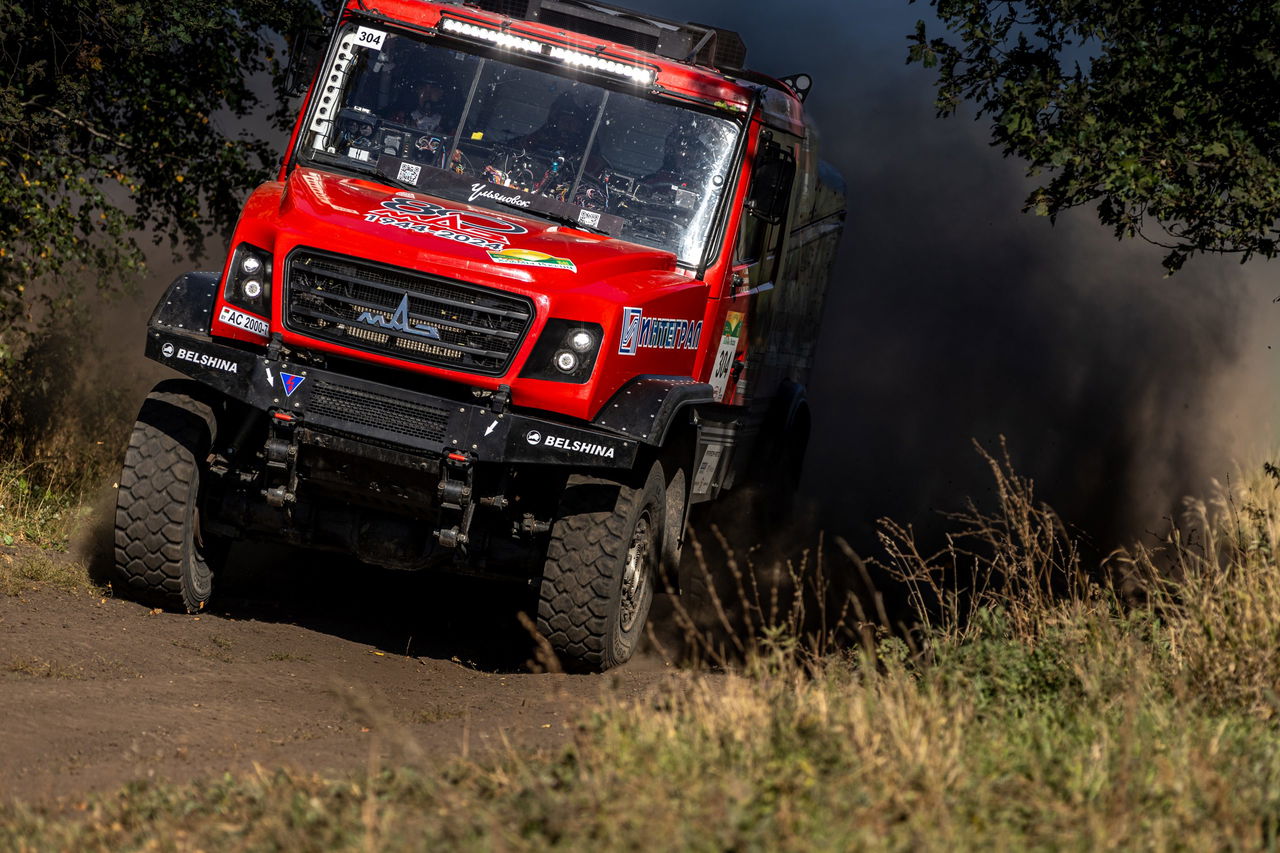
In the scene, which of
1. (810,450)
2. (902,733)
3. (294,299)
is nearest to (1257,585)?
(902,733)

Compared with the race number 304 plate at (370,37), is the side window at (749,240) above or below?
below

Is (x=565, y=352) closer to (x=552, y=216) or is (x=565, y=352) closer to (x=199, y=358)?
(x=552, y=216)

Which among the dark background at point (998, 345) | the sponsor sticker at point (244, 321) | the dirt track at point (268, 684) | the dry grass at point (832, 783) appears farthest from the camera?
the dark background at point (998, 345)

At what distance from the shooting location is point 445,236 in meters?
6.77

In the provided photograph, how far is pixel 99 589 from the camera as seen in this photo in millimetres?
8000

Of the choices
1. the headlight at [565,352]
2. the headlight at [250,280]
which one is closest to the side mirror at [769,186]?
the headlight at [565,352]

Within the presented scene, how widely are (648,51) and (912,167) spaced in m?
11.2

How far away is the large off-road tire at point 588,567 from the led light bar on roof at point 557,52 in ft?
7.52

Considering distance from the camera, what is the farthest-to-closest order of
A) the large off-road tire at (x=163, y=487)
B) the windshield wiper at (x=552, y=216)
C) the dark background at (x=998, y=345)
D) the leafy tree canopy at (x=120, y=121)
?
the dark background at (x=998, y=345), the leafy tree canopy at (x=120, y=121), the windshield wiper at (x=552, y=216), the large off-road tire at (x=163, y=487)

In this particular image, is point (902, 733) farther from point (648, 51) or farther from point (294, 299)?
point (648, 51)

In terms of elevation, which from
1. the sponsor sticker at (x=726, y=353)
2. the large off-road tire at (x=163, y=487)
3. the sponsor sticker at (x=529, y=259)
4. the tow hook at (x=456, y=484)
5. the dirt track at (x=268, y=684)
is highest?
the sponsor sticker at (x=529, y=259)

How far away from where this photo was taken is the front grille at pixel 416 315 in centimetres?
661

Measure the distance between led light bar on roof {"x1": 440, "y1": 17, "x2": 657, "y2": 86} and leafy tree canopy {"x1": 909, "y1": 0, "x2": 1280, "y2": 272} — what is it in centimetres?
157

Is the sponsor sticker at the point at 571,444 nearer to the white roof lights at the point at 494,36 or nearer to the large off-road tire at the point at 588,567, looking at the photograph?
the large off-road tire at the point at 588,567
